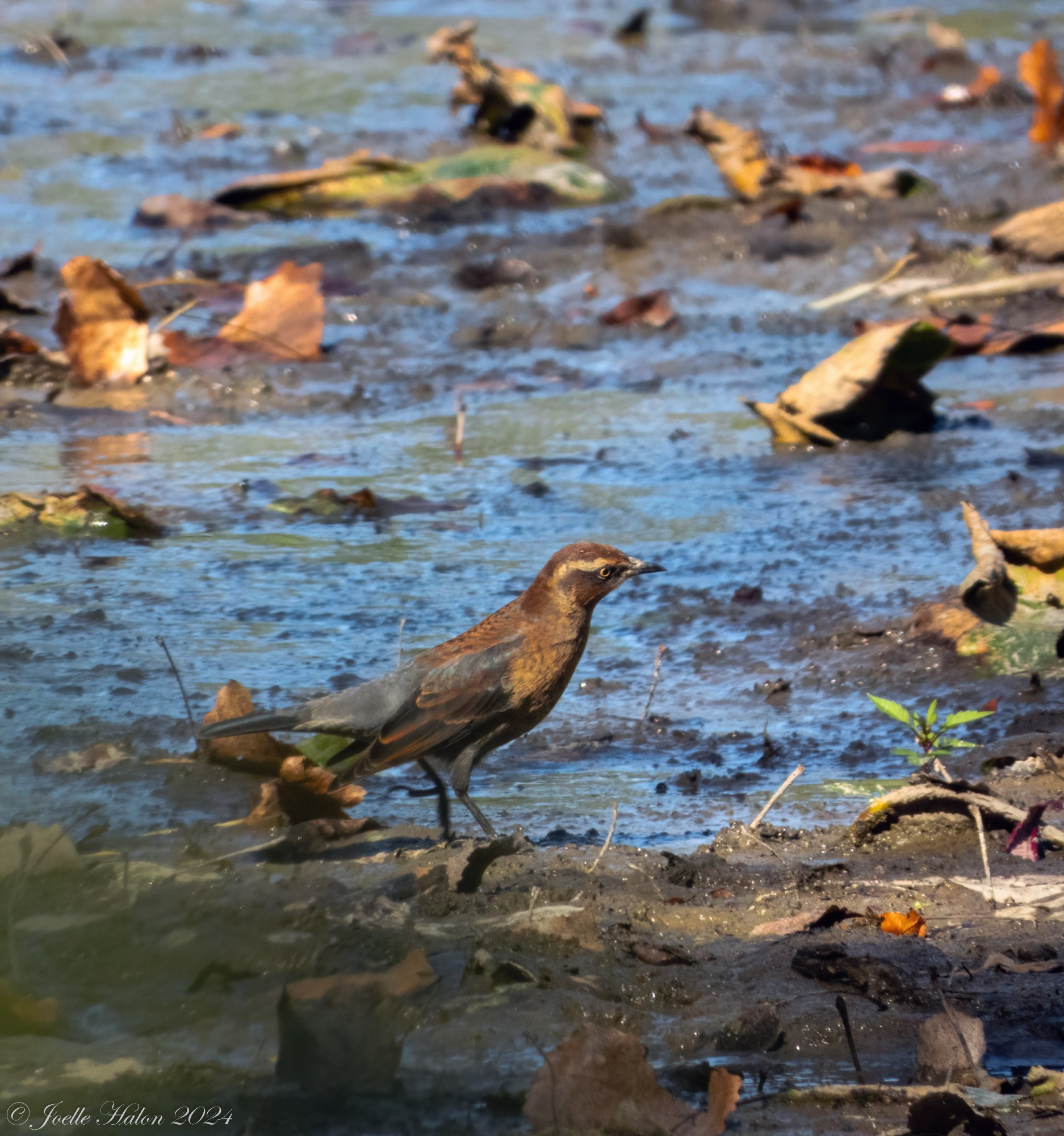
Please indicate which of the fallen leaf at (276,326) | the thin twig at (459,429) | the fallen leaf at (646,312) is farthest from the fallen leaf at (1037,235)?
the fallen leaf at (276,326)

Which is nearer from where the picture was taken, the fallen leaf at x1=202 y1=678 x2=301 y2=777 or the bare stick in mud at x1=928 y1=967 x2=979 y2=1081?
the bare stick in mud at x1=928 y1=967 x2=979 y2=1081

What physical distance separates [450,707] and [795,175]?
6.94 metres

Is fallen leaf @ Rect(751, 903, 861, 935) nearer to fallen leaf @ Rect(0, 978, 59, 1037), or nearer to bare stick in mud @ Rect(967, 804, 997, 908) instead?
bare stick in mud @ Rect(967, 804, 997, 908)

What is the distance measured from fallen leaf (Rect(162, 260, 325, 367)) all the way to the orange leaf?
511 cm

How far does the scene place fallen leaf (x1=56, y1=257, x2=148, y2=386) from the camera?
7.05m

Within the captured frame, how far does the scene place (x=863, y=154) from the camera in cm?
1105

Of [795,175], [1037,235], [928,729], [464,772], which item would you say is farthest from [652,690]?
[795,175]

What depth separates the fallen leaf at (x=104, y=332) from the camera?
7055 millimetres

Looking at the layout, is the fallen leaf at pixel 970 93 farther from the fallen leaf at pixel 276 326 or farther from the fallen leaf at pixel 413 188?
the fallen leaf at pixel 276 326

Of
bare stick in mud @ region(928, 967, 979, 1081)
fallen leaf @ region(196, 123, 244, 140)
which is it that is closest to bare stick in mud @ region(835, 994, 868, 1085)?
bare stick in mud @ region(928, 967, 979, 1081)

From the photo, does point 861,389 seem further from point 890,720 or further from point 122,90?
point 122,90

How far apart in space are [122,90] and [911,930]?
12.5m

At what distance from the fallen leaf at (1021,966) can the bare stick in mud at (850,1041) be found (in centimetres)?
36

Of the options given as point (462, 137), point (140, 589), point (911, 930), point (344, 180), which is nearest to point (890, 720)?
point (911, 930)
